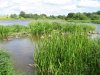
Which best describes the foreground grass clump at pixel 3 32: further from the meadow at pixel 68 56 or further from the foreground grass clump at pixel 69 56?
the foreground grass clump at pixel 69 56

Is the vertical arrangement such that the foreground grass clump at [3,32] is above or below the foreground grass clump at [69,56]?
below

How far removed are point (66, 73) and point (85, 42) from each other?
46.5 inches

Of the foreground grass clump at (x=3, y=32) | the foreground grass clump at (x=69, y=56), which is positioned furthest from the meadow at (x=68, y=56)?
the foreground grass clump at (x=3, y=32)

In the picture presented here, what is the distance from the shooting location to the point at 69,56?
709cm

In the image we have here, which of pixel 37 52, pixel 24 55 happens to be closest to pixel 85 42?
pixel 37 52

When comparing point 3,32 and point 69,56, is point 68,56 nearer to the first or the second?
point 69,56

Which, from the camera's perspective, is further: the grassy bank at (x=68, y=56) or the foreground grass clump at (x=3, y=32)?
the foreground grass clump at (x=3, y=32)

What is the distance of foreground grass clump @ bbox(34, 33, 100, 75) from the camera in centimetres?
702

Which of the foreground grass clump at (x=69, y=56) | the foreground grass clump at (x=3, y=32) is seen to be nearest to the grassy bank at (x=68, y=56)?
the foreground grass clump at (x=69, y=56)

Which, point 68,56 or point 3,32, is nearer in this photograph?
point 68,56

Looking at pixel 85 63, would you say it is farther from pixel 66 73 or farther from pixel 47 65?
pixel 47 65

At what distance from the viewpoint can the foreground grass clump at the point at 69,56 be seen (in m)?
7.02

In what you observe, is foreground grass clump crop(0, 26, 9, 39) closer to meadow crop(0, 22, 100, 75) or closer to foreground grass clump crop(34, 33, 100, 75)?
meadow crop(0, 22, 100, 75)

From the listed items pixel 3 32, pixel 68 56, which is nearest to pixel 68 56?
pixel 68 56
